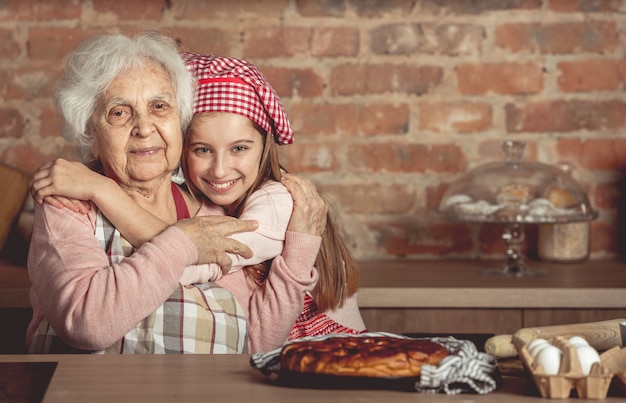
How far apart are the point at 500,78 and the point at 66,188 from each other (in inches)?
64.4

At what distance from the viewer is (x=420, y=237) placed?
9.89 feet

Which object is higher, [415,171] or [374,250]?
[415,171]

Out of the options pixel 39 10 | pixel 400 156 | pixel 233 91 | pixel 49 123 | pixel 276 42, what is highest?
pixel 39 10

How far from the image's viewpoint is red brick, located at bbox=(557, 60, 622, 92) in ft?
9.70

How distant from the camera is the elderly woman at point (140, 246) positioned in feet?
5.41

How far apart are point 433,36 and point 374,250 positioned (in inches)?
27.5

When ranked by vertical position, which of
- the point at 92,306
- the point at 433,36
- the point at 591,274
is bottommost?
the point at 591,274

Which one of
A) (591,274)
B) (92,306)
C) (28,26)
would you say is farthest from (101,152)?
(591,274)

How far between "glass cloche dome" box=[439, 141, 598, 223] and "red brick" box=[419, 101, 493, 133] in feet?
0.80

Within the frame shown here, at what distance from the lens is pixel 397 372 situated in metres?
1.22

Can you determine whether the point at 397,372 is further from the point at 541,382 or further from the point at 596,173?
the point at 596,173

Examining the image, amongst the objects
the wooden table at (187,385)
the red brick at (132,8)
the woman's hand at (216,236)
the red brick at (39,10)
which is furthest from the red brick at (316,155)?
the wooden table at (187,385)

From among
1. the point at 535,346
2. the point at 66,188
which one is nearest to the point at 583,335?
the point at 535,346

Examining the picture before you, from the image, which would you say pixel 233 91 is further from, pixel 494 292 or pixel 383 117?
pixel 383 117
